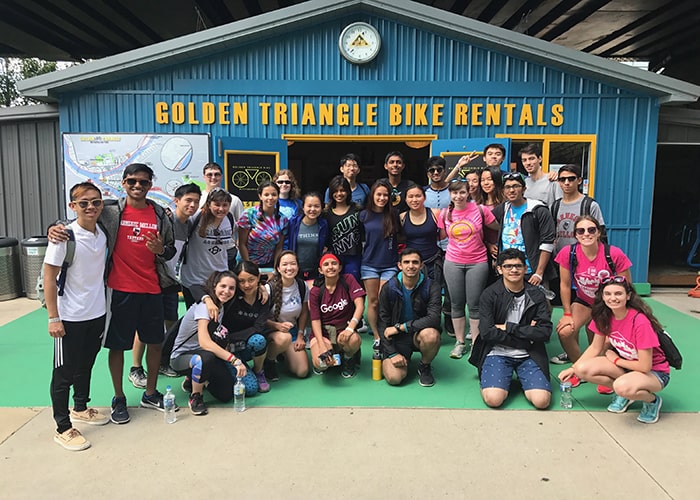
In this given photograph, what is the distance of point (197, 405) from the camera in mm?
3545

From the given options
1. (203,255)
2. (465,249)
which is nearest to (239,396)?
(203,255)

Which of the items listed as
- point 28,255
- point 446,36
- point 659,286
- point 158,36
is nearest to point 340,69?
point 446,36

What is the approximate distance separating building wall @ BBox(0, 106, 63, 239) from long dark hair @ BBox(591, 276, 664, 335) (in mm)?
7675

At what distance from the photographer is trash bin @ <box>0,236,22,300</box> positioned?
24.1 ft

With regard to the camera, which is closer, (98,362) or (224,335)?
(224,335)

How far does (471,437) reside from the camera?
323 cm

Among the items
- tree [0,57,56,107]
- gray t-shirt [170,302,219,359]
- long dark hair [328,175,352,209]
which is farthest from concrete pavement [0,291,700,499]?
tree [0,57,56,107]

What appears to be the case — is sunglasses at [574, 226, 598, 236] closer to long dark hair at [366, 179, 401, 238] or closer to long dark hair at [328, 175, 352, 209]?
long dark hair at [366, 179, 401, 238]

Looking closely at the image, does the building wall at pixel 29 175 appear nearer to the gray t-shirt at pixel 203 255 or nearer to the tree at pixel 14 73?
the gray t-shirt at pixel 203 255

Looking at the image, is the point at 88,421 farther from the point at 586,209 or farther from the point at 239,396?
the point at 586,209

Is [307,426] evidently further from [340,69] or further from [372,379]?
[340,69]

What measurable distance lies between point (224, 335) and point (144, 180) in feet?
4.07

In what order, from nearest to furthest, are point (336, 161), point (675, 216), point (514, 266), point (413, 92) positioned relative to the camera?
point (514, 266) → point (413, 92) → point (675, 216) → point (336, 161)

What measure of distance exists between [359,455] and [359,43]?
6179mm
